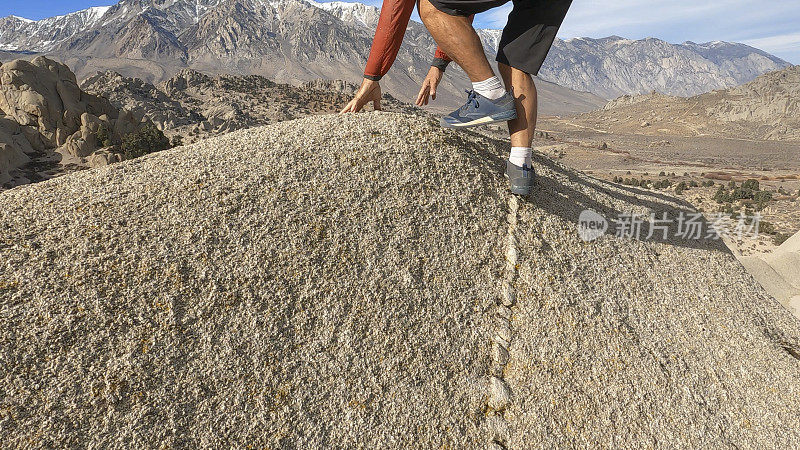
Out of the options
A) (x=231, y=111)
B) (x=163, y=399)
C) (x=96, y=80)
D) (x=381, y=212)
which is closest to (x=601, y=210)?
(x=381, y=212)

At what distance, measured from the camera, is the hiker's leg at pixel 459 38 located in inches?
121

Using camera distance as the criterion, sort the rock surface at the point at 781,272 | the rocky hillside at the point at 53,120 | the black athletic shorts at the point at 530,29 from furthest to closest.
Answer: the rocky hillside at the point at 53,120, the rock surface at the point at 781,272, the black athletic shorts at the point at 530,29

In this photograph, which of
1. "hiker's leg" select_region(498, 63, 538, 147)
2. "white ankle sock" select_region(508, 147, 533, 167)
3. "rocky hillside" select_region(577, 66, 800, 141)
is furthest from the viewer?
"rocky hillside" select_region(577, 66, 800, 141)

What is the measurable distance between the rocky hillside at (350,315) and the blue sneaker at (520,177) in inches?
14.4

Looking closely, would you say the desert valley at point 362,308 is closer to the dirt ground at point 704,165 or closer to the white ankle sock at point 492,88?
the white ankle sock at point 492,88

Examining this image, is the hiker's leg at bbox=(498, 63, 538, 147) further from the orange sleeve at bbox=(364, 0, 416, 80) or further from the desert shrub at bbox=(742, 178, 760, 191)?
the desert shrub at bbox=(742, 178, 760, 191)

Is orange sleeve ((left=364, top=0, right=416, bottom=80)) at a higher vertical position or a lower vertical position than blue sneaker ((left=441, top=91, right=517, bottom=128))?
higher

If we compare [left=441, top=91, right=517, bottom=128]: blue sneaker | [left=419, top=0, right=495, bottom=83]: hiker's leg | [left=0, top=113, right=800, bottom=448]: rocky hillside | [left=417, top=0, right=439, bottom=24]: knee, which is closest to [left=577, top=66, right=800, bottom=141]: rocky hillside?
[left=0, top=113, right=800, bottom=448]: rocky hillside

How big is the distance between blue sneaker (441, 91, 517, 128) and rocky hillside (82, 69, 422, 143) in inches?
1245

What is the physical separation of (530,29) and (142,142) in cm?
2921

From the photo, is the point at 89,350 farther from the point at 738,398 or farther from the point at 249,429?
the point at 738,398

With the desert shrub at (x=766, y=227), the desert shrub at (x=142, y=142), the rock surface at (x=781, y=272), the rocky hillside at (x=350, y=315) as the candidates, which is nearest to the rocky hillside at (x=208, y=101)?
the desert shrub at (x=142, y=142)

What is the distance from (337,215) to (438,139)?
1.47 metres

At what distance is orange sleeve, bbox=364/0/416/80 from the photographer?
356cm
